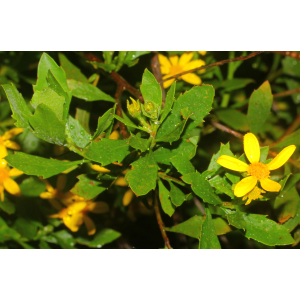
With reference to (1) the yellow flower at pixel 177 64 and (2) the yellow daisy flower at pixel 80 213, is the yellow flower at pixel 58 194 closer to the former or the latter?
(2) the yellow daisy flower at pixel 80 213

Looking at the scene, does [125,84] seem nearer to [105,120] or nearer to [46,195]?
[105,120]

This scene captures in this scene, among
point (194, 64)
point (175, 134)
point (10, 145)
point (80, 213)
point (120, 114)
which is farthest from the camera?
point (194, 64)

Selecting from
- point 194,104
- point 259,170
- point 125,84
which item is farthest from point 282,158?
point 125,84

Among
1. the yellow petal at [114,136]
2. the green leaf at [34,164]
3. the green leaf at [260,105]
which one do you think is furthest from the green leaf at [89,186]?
the green leaf at [260,105]

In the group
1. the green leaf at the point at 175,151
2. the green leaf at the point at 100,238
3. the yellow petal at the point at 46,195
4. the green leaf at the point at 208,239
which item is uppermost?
the green leaf at the point at 175,151

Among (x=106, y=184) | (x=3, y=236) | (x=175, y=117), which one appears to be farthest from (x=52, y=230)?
(x=175, y=117)

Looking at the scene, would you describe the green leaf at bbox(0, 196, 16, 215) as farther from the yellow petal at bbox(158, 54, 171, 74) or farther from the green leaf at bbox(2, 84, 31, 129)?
the yellow petal at bbox(158, 54, 171, 74)
